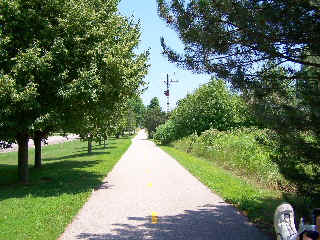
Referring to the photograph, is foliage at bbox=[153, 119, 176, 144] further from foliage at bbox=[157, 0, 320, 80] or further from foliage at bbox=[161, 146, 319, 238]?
foliage at bbox=[157, 0, 320, 80]

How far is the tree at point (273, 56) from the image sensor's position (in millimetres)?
5883

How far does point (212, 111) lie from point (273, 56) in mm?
25791

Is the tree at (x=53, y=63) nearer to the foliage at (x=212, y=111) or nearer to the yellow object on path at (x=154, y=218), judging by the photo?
the yellow object on path at (x=154, y=218)

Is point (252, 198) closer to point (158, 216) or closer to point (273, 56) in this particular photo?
point (158, 216)

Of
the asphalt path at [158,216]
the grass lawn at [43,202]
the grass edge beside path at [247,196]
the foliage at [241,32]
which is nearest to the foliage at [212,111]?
the grass lawn at [43,202]

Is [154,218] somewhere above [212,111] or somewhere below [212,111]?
below

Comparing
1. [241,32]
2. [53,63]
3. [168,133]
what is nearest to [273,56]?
[241,32]

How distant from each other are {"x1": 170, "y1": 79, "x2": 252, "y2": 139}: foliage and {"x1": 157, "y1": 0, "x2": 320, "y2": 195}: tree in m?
23.0

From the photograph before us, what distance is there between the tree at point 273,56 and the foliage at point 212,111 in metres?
→ 23.0

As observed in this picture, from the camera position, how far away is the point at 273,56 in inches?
246

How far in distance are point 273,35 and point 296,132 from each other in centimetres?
161

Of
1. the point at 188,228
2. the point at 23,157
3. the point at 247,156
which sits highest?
the point at 23,157

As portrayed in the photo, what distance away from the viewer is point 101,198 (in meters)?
10.7

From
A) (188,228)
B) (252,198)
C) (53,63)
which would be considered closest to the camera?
(188,228)
